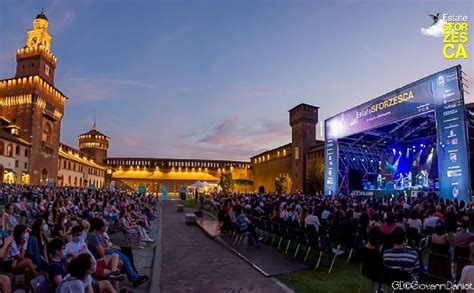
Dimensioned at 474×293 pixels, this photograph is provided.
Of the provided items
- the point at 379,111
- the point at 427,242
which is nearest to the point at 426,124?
the point at 379,111

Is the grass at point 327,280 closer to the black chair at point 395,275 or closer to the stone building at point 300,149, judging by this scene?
the black chair at point 395,275

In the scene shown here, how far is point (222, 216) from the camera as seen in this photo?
1470cm

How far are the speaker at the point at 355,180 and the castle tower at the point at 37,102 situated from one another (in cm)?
3517

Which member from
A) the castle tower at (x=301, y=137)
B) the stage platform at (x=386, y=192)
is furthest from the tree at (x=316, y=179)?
the stage platform at (x=386, y=192)

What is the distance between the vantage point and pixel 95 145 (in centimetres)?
7844

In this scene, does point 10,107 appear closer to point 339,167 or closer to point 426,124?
point 339,167

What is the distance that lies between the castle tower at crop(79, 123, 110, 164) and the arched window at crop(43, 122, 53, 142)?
25.5 metres

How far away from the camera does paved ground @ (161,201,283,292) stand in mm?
6500

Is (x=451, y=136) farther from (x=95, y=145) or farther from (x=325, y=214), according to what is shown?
(x=95, y=145)

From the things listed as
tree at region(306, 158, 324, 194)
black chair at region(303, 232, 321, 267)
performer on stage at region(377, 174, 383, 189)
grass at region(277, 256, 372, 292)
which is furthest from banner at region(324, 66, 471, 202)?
tree at region(306, 158, 324, 194)

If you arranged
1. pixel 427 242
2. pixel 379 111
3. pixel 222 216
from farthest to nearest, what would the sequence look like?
pixel 379 111 → pixel 222 216 → pixel 427 242

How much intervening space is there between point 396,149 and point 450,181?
41.7 feet

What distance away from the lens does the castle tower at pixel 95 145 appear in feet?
255

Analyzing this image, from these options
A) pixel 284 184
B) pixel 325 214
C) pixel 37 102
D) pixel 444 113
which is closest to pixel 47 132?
pixel 37 102
